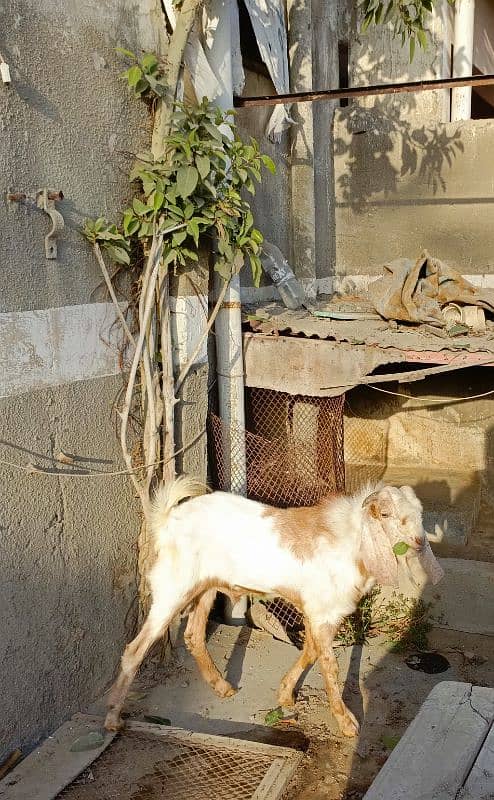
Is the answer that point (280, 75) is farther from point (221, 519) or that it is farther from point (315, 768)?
point (315, 768)

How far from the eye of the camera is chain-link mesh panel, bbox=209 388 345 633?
6.04m

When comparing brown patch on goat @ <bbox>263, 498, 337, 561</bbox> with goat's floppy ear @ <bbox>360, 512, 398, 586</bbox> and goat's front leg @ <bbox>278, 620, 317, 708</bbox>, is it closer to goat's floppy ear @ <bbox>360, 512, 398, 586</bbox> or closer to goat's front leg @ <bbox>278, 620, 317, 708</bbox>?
goat's floppy ear @ <bbox>360, 512, 398, 586</bbox>

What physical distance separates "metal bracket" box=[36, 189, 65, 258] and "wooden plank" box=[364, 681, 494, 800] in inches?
122

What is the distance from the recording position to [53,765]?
412cm

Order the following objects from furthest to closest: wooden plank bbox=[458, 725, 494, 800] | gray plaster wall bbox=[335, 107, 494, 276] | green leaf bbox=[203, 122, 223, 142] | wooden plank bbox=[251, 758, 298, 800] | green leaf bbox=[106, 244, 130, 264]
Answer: gray plaster wall bbox=[335, 107, 494, 276] → green leaf bbox=[203, 122, 223, 142] → green leaf bbox=[106, 244, 130, 264] → wooden plank bbox=[251, 758, 298, 800] → wooden plank bbox=[458, 725, 494, 800]

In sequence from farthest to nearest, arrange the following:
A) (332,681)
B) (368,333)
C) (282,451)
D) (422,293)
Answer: (282,451) → (422,293) → (368,333) → (332,681)

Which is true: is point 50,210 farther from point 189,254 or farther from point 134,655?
point 134,655

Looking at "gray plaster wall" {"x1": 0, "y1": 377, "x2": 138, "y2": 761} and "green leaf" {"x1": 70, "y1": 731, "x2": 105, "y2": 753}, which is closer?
"gray plaster wall" {"x1": 0, "y1": 377, "x2": 138, "y2": 761}

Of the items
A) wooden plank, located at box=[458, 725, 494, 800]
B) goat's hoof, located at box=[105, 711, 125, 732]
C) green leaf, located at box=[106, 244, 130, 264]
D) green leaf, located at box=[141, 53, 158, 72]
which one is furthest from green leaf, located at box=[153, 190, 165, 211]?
wooden plank, located at box=[458, 725, 494, 800]

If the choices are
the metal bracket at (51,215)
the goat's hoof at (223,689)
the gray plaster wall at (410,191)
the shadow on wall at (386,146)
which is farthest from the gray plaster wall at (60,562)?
the shadow on wall at (386,146)

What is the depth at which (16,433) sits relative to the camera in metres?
4.12

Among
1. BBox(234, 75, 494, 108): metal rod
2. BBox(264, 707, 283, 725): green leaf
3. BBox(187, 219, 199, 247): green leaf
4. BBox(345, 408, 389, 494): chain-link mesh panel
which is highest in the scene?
BBox(234, 75, 494, 108): metal rod

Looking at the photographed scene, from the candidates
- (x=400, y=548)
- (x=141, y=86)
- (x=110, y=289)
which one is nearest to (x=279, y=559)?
(x=400, y=548)

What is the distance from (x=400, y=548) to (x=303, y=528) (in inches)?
26.4
